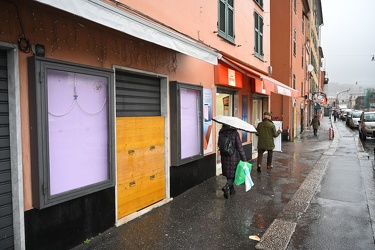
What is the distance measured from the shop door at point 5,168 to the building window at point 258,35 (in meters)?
10.2

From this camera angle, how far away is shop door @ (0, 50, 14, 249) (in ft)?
11.2

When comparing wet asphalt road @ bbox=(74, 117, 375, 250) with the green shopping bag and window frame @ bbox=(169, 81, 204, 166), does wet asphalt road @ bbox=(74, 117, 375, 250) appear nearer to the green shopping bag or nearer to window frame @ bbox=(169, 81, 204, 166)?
the green shopping bag

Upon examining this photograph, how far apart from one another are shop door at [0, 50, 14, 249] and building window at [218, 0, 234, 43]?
644 centimetres

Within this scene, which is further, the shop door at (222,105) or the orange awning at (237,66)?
the shop door at (222,105)

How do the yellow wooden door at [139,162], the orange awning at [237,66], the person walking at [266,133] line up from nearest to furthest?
the yellow wooden door at [139,162] < the orange awning at [237,66] < the person walking at [266,133]

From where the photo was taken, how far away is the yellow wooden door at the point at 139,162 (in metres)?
5.07

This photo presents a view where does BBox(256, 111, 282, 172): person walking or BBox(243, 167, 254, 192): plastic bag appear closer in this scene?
BBox(243, 167, 254, 192): plastic bag

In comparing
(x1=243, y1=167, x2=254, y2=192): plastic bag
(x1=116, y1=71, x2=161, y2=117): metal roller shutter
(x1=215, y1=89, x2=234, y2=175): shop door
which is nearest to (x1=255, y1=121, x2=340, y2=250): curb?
(x1=243, y1=167, x2=254, y2=192): plastic bag

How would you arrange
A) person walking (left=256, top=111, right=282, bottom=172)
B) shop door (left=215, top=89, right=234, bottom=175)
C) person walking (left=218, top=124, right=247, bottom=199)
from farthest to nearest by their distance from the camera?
person walking (left=256, top=111, right=282, bottom=172) < shop door (left=215, top=89, right=234, bottom=175) < person walking (left=218, top=124, right=247, bottom=199)

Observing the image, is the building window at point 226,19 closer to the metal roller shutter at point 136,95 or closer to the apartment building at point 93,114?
the apartment building at point 93,114

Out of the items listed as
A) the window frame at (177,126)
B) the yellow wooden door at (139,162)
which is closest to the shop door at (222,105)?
the window frame at (177,126)

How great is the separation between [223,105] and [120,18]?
630 centimetres

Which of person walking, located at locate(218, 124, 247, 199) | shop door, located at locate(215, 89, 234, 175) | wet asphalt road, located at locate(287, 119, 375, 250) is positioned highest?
shop door, located at locate(215, 89, 234, 175)

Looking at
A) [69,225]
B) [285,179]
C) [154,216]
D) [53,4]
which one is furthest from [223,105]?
[53,4]
